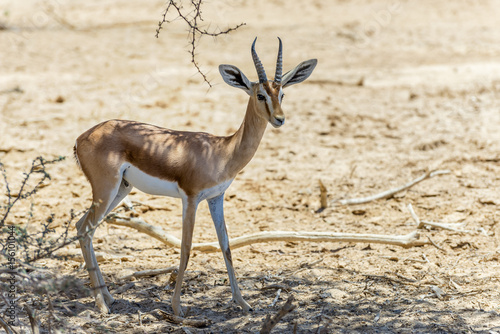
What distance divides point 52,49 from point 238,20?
5097mm

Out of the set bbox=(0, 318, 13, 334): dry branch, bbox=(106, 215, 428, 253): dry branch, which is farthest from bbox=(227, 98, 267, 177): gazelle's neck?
bbox=(0, 318, 13, 334): dry branch

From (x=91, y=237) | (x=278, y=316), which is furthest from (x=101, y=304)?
(x=278, y=316)

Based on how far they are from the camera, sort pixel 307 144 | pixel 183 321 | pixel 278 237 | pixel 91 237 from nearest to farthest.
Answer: pixel 183 321 → pixel 91 237 → pixel 278 237 → pixel 307 144

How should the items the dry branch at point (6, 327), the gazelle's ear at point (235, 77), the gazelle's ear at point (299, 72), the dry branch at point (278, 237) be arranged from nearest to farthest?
the dry branch at point (6, 327) < the gazelle's ear at point (235, 77) < the gazelle's ear at point (299, 72) < the dry branch at point (278, 237)

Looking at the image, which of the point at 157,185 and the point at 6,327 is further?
the point at 157,185

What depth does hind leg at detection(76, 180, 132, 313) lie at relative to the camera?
16.6 feet

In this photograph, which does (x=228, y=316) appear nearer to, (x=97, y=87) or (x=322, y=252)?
(x=322, y=252)

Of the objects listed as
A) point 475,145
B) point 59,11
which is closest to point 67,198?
point 475,145

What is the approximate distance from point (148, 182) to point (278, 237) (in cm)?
164

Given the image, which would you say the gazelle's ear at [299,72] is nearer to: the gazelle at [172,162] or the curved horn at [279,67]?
the gazelle at [172,162]

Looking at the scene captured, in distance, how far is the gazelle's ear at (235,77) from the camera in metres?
5.02

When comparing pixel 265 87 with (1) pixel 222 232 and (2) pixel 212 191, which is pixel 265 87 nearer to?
(2) pixel 212 191

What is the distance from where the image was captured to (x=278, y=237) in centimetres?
612

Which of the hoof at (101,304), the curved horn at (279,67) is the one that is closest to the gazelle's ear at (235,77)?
the curved horn at (279,67)
